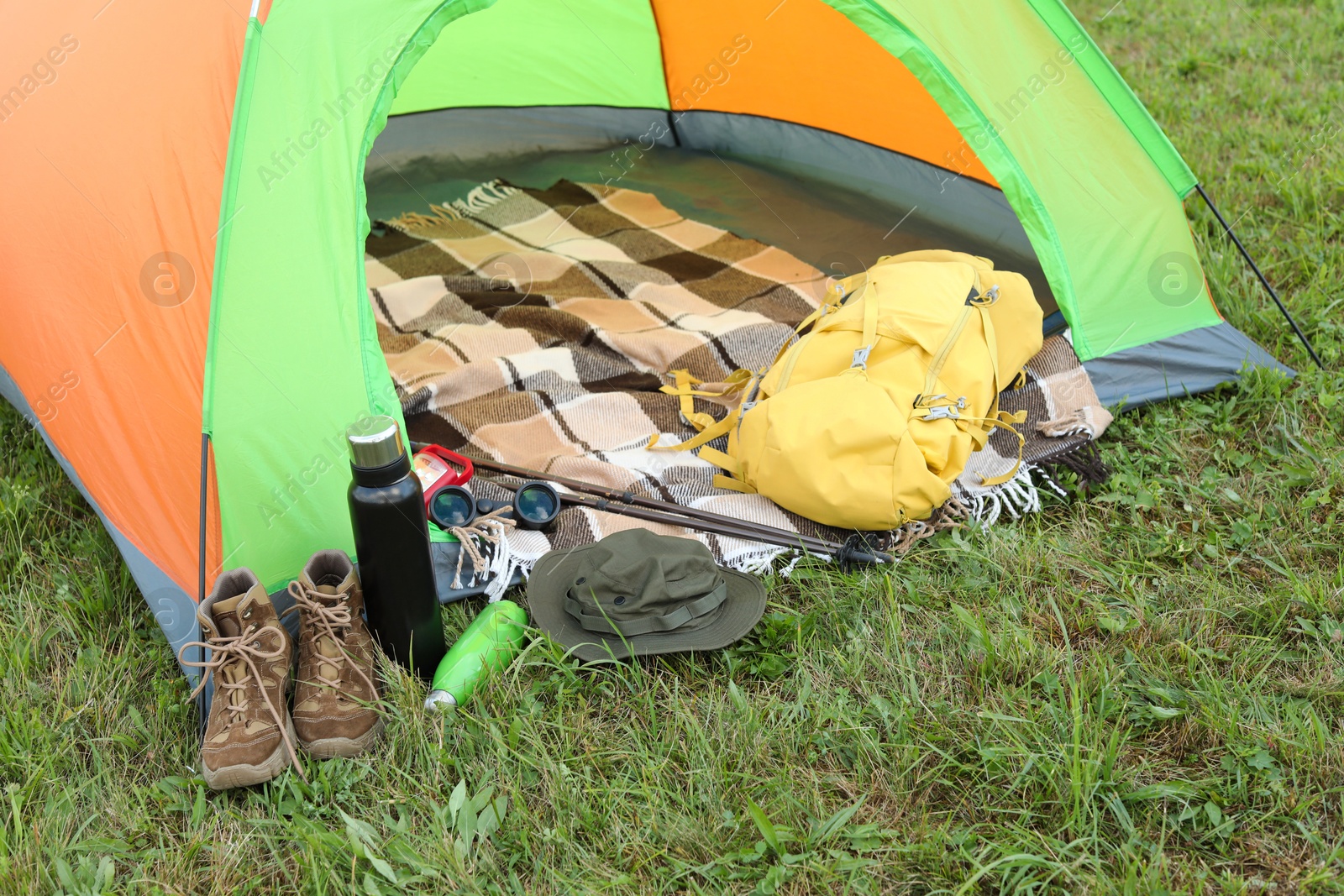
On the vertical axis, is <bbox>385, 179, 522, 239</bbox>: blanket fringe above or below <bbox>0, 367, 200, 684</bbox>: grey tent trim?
below

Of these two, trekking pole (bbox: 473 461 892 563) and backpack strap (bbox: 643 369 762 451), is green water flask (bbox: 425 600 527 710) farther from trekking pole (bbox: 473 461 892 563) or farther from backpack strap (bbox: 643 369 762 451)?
backpack strap (bbox: 643 369 762 451)

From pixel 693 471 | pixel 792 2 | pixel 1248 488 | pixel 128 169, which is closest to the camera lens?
pixel 128 169

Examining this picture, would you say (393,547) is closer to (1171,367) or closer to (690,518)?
(690,518)

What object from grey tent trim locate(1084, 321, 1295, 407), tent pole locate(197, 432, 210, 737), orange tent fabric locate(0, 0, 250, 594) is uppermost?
orange tent fabric locate(0, 0, 250, 594)

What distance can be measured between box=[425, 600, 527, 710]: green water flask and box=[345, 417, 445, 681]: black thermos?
0.14 ft

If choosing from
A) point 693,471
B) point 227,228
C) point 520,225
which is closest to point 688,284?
point 520,225

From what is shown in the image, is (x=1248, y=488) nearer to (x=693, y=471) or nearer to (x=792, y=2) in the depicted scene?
(x=693, y=471)

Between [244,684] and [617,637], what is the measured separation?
0.56 metres

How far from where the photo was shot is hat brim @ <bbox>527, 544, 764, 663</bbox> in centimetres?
162

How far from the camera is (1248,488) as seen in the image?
77.2 inches

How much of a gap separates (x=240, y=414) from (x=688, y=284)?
1.57m

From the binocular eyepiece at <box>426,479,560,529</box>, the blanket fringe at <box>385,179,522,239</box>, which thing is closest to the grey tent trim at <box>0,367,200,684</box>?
the binocular eyepiece at <box>426,479,560,529</box>

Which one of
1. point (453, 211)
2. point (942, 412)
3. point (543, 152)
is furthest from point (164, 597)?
point (543, 152)

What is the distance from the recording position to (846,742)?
1477 mm
